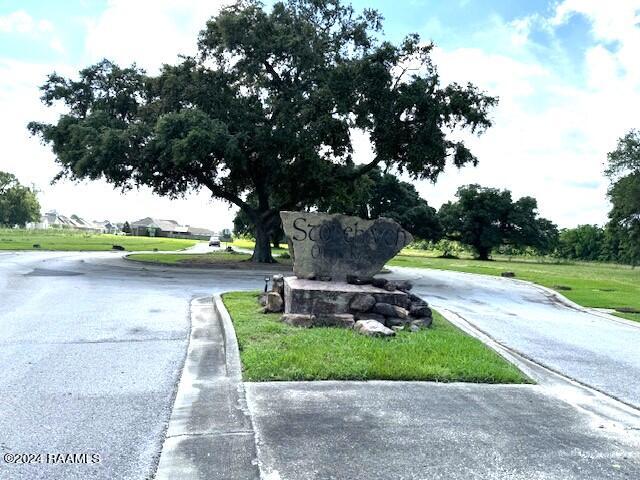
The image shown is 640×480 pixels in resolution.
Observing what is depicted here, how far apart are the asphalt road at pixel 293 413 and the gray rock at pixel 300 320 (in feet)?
5.42

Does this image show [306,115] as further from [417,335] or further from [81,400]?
[81,400]

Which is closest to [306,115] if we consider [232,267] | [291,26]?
[291,26]

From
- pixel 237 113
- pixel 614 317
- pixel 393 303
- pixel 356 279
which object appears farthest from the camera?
pixel 237 113

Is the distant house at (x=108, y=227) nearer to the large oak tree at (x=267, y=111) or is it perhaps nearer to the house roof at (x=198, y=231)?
the house roof at (x=198, y=231)

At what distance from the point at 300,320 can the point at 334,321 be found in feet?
1.88

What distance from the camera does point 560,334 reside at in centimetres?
1038

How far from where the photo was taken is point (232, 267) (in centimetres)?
2333

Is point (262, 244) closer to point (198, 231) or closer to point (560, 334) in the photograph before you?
point (560, 334)

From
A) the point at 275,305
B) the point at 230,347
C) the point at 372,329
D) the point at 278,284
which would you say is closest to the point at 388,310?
the point at 372,329

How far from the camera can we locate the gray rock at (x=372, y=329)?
7.79 metres

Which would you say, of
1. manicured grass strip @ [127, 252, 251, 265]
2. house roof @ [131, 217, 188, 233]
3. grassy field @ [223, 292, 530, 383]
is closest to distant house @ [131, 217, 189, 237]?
house roof @ [131, 217, 188, 233]

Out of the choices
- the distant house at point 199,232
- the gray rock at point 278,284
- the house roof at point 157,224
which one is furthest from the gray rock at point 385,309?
the distant house at point 199,232

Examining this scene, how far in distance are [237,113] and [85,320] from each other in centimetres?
1567

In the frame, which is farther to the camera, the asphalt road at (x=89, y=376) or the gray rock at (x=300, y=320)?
the gray rock at (x=300, y=320)
